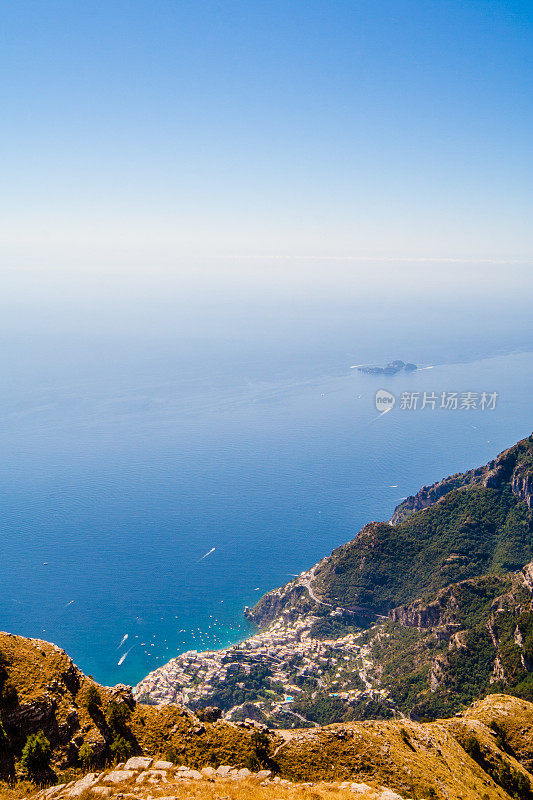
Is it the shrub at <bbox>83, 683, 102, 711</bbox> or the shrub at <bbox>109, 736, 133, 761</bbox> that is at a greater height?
the shrub at <bbox>83, 683, 102, 711</bbox>

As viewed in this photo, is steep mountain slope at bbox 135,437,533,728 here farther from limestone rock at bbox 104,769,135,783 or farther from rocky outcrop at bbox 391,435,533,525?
limestone rock at bbox 104,769,135,783

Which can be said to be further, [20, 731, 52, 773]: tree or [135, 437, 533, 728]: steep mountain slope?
[135, 437, 533, 728]: steep mountain slope

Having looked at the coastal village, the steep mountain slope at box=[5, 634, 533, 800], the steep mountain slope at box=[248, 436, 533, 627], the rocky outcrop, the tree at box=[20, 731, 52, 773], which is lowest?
the coastal village

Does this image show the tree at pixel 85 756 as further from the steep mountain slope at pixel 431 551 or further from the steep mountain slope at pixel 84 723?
the steep mountain slope at pixel 431 551

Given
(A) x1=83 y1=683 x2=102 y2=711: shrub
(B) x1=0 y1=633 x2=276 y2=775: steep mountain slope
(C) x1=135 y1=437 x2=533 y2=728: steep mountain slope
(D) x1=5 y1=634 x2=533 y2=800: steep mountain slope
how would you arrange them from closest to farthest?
(D) x1=5 y1=634 x2=533 y2=800: steep mountain slope, (B) x1=0 y1=633 x2=276 y2=775: steep mountain slope, (A) x1=83 y1=683 x2=102 y2=711: shrub, (C) x1=135 y1=437 x2=533 y2=728: steep mountain slope

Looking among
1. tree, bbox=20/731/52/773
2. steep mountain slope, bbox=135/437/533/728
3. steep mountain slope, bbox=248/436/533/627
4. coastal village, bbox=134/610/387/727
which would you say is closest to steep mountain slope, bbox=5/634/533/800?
tree, bbox=20/731/52/773

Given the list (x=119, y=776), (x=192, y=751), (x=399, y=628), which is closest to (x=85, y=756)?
(x=119, y=776)

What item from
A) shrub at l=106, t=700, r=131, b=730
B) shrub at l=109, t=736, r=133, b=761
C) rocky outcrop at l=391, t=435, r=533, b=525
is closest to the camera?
shrub at l=109, t=736, r=133, b=761

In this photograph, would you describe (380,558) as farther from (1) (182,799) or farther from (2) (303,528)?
(1) (182,799)

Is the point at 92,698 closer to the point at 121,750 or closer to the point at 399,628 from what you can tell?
the point at 121,750

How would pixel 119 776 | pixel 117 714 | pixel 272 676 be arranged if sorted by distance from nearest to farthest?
pixel 119 776 < pixel 117 714 < pixel 272 676
